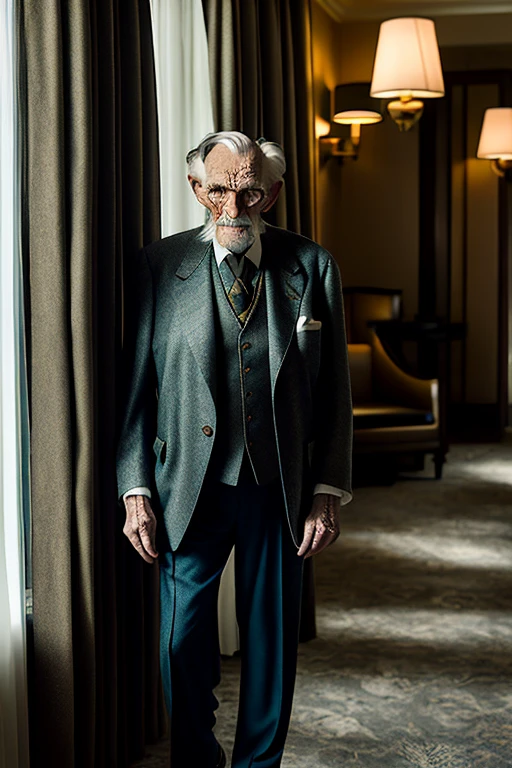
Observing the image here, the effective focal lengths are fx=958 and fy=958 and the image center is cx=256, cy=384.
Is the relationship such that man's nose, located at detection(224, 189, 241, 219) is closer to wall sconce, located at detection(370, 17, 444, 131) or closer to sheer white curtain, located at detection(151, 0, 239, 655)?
sheer white curtain, located at detection(151, 0, 239, 655)

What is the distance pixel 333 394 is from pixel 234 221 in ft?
1.57

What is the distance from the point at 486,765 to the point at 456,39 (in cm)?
574

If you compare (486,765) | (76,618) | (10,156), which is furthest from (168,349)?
(486,765)

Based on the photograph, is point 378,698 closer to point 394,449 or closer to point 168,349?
point 168,349

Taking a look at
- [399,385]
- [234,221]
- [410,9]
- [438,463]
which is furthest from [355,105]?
[234,221]

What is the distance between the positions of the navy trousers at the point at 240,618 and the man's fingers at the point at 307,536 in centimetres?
3

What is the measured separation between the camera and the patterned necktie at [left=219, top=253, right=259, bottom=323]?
214cm

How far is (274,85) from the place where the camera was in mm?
3426

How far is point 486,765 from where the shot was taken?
2699 millimetres

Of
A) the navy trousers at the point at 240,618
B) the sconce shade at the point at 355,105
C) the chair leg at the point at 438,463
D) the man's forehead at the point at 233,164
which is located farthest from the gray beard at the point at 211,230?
the chair leg at the point at 438,463

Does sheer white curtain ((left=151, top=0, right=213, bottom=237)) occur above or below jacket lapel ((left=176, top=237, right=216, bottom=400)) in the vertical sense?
above

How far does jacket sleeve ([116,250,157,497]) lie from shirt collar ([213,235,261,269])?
17 centimetres

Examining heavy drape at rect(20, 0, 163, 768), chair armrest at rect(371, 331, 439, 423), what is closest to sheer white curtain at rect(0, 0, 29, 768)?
heavy drape at rect(20, 0, 163, 768)

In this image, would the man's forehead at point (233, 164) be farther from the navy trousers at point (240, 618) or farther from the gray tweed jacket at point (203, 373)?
the navy trousers at point (240, 618)
